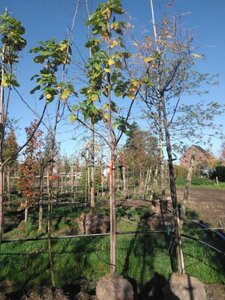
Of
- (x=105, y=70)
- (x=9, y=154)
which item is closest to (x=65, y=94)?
(x=105, y=70)

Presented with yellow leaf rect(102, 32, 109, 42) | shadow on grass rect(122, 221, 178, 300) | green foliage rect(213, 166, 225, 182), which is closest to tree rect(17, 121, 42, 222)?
shadow on grass rect(122, 221, 178, 300)

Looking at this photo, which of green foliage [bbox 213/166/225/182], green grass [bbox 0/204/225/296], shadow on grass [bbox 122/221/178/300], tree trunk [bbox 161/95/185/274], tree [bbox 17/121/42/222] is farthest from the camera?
green foliage [bbox 213/166/225/182]

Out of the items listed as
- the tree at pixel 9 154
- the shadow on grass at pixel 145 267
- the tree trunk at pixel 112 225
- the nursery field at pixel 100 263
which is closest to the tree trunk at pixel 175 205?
the shadow on grass at pixel 145 267

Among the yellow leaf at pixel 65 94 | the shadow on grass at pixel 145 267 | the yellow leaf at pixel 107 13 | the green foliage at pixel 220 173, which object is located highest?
the yellow leaf at pixel 107 13

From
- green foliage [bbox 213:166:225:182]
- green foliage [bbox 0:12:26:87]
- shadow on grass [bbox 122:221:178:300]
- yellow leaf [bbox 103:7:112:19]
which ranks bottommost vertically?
shadow on grass [bbox 122:221:178:300]

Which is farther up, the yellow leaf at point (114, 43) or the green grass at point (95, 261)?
the yellow leaf at point (114, 43)

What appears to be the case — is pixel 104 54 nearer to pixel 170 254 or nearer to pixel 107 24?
pixel 107 24

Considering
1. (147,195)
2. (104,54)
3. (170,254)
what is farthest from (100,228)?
(147,195)

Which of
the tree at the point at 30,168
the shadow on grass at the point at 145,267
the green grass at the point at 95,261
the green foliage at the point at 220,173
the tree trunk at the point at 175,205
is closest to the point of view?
the tree trunk at the point at 175,205

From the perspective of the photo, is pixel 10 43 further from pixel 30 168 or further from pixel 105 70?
pixel 30 168

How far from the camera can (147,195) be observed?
A: 55.5 ft

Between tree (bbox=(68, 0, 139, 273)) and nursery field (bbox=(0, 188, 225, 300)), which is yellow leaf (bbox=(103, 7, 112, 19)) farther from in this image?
nursery field (bbox=(0, 188, 225, 300))

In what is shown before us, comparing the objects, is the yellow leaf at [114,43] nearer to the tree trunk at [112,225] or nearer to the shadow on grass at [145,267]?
the tree trunk at [112,225]

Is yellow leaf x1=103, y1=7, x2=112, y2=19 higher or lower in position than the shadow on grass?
higher
